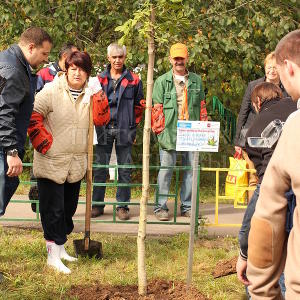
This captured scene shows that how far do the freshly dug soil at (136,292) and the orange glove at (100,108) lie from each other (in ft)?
5.41

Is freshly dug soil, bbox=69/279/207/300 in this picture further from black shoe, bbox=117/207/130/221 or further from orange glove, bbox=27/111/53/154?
black shoe, bbox=117/207/130/221

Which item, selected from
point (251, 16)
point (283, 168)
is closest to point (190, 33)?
point (251, 16)

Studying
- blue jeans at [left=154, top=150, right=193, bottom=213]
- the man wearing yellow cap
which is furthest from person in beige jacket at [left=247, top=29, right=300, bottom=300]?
blue jeans at [left=154, top=150, right=193, bottom=213]

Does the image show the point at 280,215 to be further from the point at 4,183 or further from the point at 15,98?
the point at 4,183

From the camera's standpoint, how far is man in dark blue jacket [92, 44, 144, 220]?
766cm

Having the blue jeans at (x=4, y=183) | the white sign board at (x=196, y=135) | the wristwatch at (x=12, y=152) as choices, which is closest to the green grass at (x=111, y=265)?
the blue jeans at (x=4, y=183)

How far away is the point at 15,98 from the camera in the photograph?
16.5 ft

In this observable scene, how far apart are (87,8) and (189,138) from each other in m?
4.96

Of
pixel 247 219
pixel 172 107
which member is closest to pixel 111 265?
pixel 247 219

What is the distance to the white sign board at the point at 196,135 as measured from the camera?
5.39 meters

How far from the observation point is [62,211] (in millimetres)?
5789

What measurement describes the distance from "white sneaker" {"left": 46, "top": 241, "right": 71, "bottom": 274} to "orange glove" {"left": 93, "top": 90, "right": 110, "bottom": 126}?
4.06ft

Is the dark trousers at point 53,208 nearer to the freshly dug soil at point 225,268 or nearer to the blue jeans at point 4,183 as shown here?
the blue jeans at point 4,183

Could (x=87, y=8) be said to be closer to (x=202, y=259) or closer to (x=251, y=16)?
(x=251, y=16)
